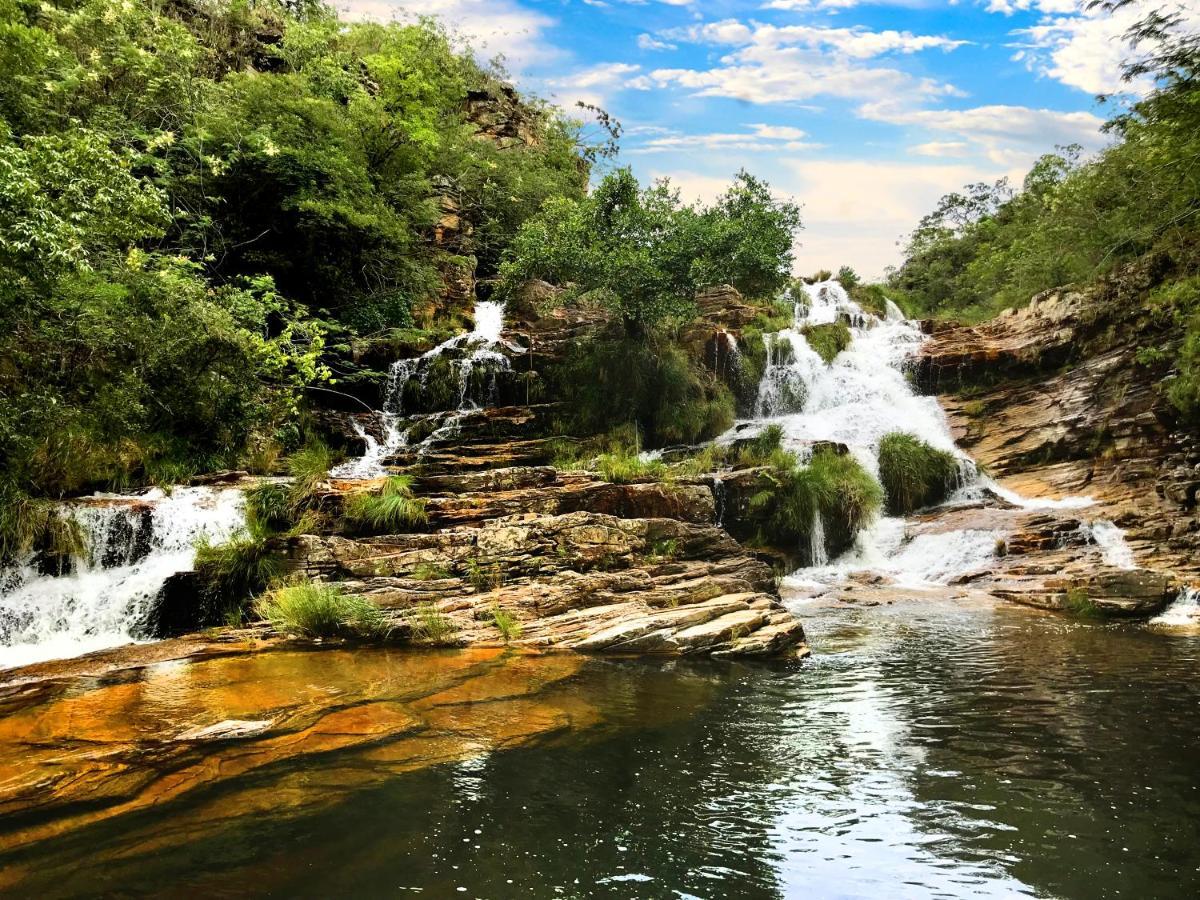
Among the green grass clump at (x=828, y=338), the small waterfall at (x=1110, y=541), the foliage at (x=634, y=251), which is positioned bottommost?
the small waterfall at (x=1110, y=541)

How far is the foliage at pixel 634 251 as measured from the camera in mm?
17984

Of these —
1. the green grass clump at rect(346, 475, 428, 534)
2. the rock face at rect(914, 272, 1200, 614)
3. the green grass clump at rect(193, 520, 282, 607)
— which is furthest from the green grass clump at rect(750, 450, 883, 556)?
the green grass clump at rect(193, 520, 282, 607)

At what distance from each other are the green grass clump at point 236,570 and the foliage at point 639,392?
33.3 feet

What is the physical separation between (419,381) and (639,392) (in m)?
5.95

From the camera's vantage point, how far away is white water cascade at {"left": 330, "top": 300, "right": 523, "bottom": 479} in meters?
15.5

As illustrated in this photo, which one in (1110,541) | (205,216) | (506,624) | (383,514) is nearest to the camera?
(506,624)

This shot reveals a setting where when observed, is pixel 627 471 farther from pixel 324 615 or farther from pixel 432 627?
pixel 324 615

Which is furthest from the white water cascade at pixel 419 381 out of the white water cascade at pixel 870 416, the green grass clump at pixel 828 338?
the green grass clump at pixel 828 338

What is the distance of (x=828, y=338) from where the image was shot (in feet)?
72.6

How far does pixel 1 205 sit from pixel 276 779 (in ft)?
26.4

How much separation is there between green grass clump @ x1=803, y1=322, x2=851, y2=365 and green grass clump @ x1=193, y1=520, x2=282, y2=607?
17339 mm

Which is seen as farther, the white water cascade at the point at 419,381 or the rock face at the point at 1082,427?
the white water cascade at the point at 419,381

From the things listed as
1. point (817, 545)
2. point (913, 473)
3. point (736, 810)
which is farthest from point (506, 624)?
point (913, 473)

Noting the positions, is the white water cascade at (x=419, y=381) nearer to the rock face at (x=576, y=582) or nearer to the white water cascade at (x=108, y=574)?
the white water cascade at (x=108, y=574)
